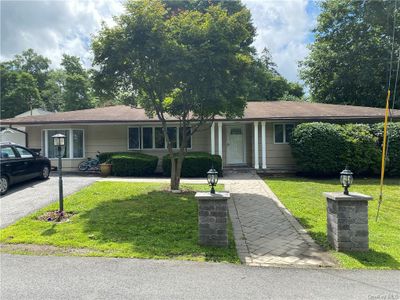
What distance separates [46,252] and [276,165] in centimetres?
1192

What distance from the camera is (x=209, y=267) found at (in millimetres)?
4250

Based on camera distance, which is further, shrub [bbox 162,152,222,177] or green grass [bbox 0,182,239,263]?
shrub [bbox 162,152,222,177]

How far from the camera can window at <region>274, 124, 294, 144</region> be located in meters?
15.0

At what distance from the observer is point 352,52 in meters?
23.5

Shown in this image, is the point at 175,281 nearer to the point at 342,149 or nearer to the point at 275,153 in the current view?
the point at 342,149

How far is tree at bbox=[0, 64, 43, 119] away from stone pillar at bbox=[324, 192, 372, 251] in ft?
138

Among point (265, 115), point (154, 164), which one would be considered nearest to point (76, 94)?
point (154, 164)

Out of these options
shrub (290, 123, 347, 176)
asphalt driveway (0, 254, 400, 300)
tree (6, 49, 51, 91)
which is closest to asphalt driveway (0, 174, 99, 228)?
asphalt driveway (0, 254, 400, 300)

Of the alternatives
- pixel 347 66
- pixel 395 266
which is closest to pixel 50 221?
pixel 395 266

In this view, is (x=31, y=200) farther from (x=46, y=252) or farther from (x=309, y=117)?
(x=309, y=117)

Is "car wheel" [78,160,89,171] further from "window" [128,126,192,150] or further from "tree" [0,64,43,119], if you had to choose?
"tree" [0,64,43,119]

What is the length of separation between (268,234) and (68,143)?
12202 mm

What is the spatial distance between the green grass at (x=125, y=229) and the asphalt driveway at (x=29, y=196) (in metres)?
0.43

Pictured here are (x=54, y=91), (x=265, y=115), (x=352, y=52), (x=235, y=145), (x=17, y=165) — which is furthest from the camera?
(x=54, y=91)
